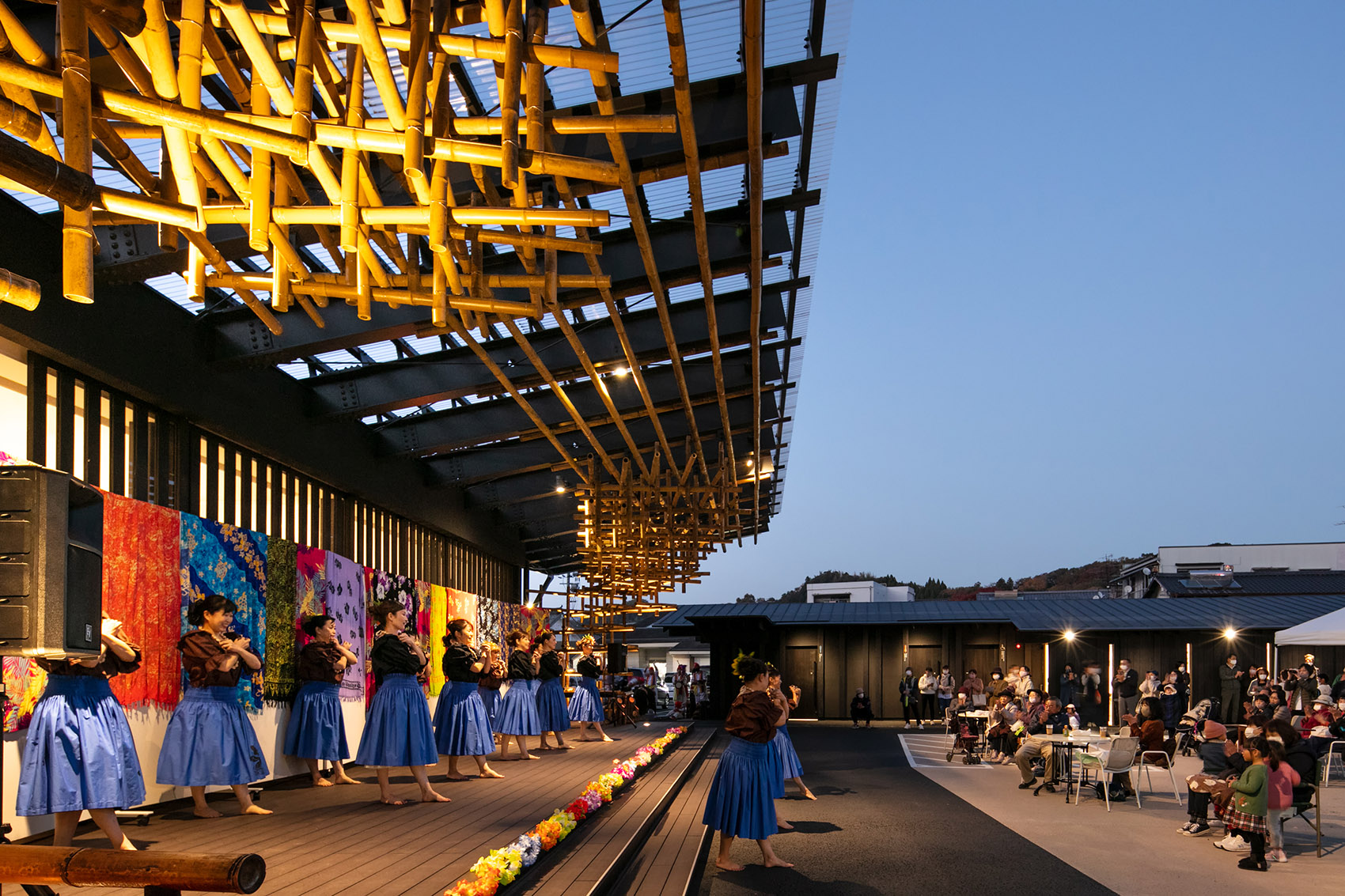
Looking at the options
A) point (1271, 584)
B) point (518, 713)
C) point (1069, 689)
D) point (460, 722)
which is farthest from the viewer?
point (1271, 584)

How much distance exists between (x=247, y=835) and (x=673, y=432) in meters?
11.1

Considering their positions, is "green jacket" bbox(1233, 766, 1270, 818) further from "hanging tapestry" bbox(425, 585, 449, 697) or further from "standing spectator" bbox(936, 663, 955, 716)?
"standing spectator" bbox(936, 663, 955, 716)

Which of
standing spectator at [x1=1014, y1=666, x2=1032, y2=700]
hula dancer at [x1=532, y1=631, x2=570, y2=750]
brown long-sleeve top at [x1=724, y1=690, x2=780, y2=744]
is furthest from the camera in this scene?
standing spectator at [x1=1014, y1=666, x2=1032, y2=700]

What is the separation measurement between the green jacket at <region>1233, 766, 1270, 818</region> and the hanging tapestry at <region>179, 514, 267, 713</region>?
25.3 feet

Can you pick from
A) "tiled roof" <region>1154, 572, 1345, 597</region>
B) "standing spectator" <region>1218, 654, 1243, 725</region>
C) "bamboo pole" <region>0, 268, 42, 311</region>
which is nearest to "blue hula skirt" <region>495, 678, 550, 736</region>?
"bamboo pole" <region>0, 268, 42, 311</region>

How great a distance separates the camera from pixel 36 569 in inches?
122

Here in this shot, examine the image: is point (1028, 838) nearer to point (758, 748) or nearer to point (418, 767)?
point (758, 748)

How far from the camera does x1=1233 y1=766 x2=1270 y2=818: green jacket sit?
27.8ft

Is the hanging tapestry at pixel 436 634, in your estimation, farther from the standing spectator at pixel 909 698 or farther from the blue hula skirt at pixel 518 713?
the standing spectator at pixel 909 698

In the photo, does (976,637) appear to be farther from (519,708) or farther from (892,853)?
(892,853)

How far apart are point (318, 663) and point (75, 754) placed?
423 centimetres

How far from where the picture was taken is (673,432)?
17.3 m

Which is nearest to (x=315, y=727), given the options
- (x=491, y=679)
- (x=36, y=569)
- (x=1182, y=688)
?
(x=491, y=679)

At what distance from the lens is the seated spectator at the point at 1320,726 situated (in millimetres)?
13453
